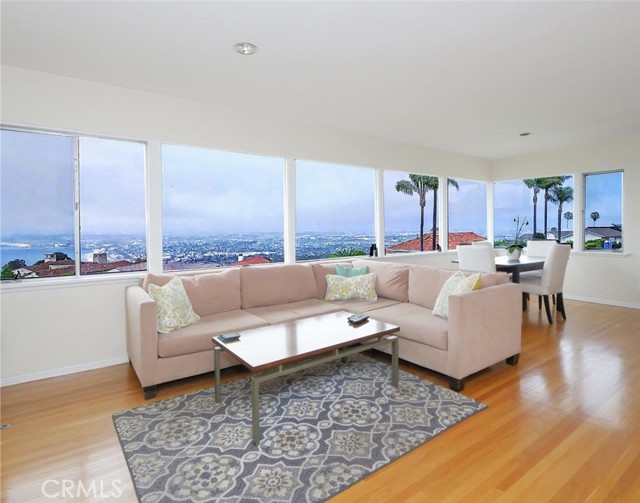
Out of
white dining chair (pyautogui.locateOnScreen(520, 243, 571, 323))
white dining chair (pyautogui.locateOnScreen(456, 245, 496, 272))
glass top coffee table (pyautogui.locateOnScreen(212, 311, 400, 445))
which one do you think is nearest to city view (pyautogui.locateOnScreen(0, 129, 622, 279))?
white dining chair (pyautogui.locateOnScreen(456, 245, 496, 272))

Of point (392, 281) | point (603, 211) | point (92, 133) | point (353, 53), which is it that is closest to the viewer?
point (353, 53)

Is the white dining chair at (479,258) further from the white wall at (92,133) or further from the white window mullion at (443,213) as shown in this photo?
the white wall at (92,133)

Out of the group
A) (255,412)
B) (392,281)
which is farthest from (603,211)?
(255,412)

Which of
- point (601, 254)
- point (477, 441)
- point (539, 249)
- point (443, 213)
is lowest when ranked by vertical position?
point (477, 441)

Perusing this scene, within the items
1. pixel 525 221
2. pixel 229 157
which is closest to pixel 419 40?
pixel 229 157

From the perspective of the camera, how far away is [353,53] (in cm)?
273

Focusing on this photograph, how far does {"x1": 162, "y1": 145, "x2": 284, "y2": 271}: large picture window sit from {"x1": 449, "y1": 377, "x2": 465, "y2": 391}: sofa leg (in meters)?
2.53

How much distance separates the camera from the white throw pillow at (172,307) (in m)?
2.85

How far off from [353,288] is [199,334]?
1.76m

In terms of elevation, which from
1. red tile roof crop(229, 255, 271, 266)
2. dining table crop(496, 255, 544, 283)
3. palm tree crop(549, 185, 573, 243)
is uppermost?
palm tree crop(549, 185, 573, 243)

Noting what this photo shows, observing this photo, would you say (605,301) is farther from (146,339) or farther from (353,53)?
(146,339)

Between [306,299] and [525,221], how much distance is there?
16.6 ft

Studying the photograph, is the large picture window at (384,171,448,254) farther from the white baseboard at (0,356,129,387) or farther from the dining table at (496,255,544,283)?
the white baseboard at (0,356,129,387)

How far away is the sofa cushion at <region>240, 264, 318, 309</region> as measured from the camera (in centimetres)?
368
